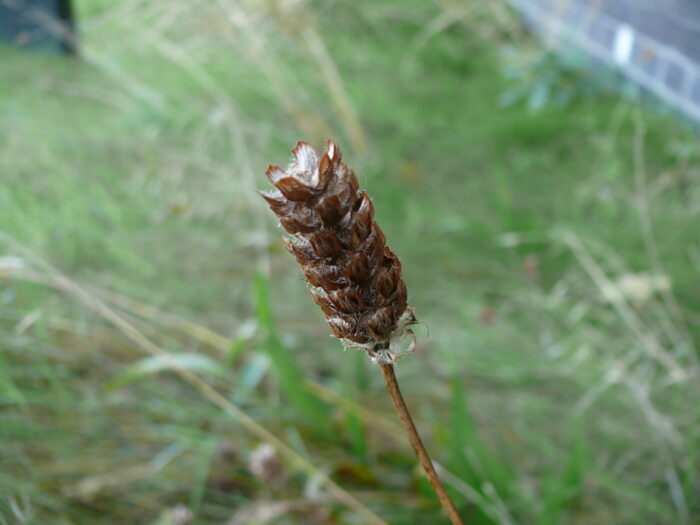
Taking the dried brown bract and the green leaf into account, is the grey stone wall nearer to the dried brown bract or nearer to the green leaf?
the green leaf

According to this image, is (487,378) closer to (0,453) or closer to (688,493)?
(688,493)

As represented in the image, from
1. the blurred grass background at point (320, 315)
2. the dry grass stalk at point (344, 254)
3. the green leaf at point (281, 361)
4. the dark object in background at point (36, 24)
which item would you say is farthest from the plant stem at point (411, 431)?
the dark object in background at point (36, 24)

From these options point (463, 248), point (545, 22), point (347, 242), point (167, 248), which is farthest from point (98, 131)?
point (347, 242)

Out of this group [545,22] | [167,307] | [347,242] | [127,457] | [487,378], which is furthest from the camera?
[545,22]

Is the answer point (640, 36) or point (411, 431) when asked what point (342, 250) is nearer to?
point (411, 431)

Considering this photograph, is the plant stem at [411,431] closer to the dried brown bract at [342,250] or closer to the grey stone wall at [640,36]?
the dried brown bract at [342,250]

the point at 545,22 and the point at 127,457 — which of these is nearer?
the point at 127,457

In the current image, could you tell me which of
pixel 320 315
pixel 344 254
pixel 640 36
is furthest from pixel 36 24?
pixel 344 254
